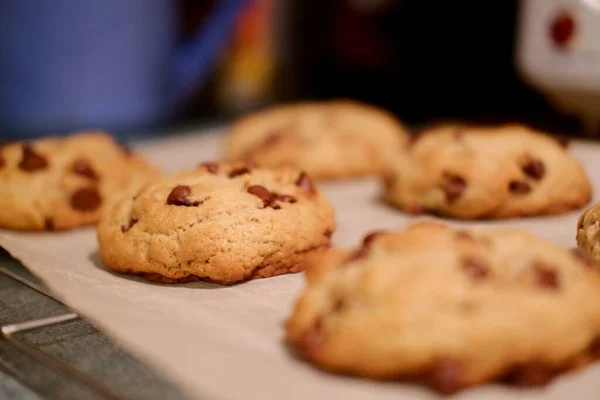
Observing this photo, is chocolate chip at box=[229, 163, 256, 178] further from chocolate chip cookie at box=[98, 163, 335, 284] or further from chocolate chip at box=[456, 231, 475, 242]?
chocolate chip at box=[456, 231, 475, 242]

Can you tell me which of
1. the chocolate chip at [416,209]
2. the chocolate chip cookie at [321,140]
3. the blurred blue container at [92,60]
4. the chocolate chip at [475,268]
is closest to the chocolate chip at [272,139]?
the chocolate chip cookie at [321,140]

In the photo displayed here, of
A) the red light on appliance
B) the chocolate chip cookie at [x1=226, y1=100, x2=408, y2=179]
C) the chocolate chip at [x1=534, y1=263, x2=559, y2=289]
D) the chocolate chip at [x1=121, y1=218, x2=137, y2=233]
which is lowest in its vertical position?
the chocolate chip cookie at [x1=226, y1=100, x2=408, y2=179]

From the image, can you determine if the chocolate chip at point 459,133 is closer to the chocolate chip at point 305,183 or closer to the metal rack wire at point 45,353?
the chocolate chip at point 305,183

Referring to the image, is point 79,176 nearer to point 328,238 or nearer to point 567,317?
point 328,238

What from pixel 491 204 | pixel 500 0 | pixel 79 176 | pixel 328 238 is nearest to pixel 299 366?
pixel 328 238

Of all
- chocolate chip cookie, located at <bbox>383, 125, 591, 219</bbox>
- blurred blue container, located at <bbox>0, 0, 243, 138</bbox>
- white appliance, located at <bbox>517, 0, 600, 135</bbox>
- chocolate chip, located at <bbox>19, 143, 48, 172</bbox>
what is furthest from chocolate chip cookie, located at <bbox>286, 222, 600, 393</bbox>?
blurred blue container, located at <bbox>0, 0, 243, 138</bbox>
